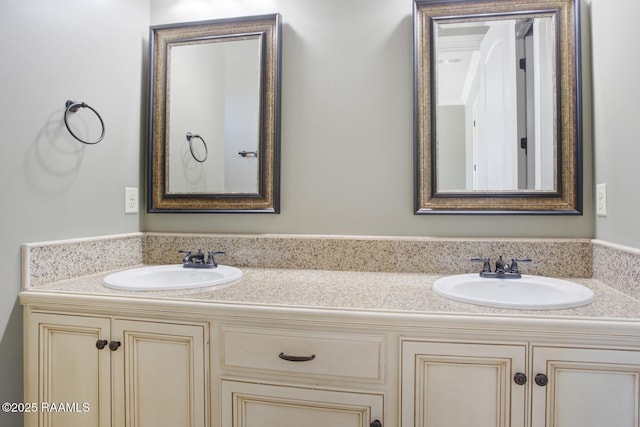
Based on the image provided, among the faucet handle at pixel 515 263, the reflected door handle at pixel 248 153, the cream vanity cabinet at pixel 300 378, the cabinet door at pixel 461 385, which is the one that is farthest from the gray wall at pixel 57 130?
the faucet handle at pixel 515 263

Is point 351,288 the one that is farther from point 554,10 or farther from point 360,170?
point 554,10

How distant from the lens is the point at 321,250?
5.00 feet

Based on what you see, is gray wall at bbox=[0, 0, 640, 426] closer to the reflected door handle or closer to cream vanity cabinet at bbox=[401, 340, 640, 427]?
the reflected door handle

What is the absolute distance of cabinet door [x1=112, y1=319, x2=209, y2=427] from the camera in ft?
3.43

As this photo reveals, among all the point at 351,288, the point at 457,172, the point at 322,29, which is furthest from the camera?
the point at 322,29

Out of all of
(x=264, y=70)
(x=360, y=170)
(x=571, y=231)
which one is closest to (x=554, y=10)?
(x=571, y=231)

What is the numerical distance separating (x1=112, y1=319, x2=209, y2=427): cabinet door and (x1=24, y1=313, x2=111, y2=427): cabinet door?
0.18ft

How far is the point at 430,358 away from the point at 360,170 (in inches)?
32.6

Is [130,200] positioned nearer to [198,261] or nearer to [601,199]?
[198,261]

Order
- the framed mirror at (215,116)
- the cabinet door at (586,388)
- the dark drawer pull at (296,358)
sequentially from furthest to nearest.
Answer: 1. the framed mirror at (215,116)
2. the dark drawer pull at (296,358)
3. the cabinet door at (586,388)

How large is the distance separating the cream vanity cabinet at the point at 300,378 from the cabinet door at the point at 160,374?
78mm

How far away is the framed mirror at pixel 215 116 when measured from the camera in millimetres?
1581

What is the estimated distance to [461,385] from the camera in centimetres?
92

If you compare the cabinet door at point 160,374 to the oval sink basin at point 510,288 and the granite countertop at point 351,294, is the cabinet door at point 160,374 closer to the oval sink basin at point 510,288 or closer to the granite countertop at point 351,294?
the granite countertop at point 351,294
